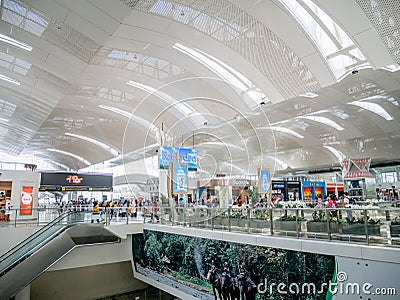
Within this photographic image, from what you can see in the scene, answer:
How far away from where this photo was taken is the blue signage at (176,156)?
45.0ft

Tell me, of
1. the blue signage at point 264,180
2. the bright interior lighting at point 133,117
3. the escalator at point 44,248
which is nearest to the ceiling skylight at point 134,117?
the bright interior lighting at point 133,117

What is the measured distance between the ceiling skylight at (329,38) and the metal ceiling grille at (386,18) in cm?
161

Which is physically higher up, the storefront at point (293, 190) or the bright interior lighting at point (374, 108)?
the bright interior lighting at point (374, 108)

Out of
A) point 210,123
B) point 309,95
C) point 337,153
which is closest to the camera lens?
point 309,95

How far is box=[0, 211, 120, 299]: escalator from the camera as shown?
1133cm

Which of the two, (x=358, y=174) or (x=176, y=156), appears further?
(x=358, y=174)

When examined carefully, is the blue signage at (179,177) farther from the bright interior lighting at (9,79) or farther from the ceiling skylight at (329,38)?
the bright interior lighting at (9,79)

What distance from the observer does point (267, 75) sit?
53.8 feet

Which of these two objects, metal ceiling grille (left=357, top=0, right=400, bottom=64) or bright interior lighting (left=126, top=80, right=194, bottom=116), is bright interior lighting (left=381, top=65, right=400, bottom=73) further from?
bright interior lighting (left=126, top=80, right=194, bottom=116)

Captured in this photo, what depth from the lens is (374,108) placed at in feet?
61.0

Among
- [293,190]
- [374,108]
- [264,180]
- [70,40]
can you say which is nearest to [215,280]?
[264,180]

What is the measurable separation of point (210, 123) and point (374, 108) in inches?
442

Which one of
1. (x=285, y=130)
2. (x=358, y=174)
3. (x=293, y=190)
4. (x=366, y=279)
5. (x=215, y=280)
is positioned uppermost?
(x=285, y=130)

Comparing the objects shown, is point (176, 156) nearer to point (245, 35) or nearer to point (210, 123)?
point (245, 35)
